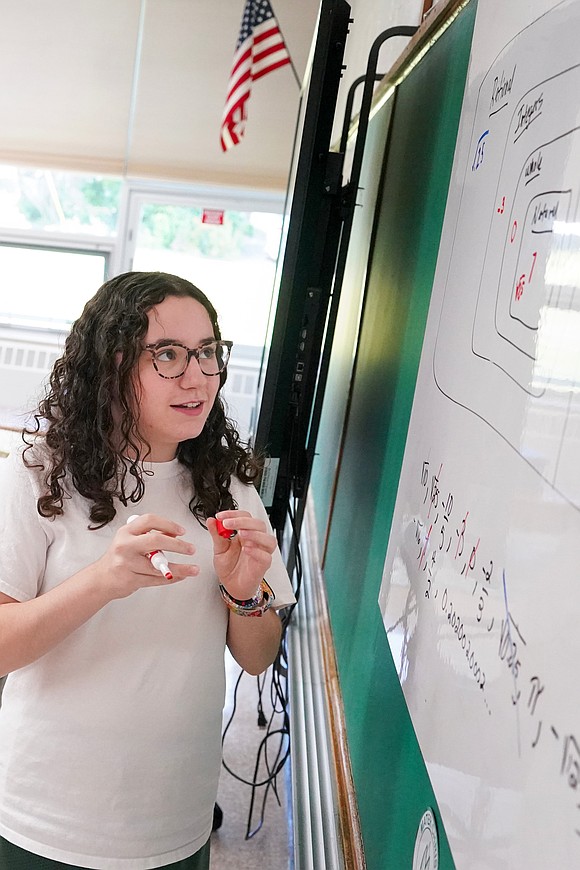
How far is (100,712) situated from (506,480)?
0.70 m

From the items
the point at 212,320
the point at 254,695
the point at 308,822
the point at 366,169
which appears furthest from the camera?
the point at 254,695

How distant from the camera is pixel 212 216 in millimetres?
5551

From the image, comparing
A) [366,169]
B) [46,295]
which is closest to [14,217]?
Result: [46,295]

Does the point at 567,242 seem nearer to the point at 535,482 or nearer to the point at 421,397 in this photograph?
the point at 535,482

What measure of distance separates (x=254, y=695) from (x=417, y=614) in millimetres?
2180

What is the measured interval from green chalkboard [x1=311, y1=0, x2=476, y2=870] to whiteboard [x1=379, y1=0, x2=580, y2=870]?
14cm

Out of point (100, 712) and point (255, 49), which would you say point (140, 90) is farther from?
point (100, 712)

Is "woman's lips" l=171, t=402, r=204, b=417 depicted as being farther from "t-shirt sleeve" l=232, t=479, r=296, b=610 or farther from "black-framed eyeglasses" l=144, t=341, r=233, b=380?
"t-shirt sleeve" l=232, t=479, r=296, b=610

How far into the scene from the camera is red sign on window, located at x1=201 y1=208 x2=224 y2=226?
5539mm

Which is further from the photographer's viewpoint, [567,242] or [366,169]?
[366,169]

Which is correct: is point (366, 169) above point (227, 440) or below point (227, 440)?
above

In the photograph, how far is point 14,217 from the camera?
5910 mm

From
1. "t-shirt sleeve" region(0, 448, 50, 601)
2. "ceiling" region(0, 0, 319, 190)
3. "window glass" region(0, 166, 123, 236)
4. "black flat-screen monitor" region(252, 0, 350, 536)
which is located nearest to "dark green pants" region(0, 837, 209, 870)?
"t-shirt sleeve" region(0, 448, 50, 601)

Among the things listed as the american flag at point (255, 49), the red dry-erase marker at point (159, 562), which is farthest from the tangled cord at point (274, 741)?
the american flag at point (255, 49)
